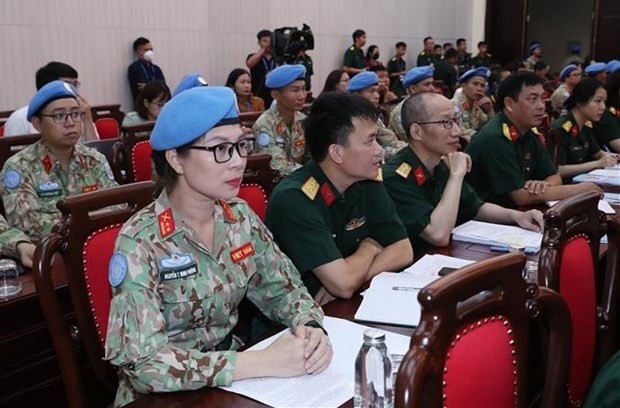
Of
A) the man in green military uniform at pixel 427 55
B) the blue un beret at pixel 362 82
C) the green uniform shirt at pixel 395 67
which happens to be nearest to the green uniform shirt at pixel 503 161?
the blue un beret at pixel 362 82

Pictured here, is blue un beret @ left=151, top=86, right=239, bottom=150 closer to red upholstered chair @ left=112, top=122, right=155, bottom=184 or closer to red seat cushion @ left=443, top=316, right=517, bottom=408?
red seat cushion @ left=443, top=316, right=517, bottom=408

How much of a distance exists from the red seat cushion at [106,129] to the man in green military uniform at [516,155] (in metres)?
2.95

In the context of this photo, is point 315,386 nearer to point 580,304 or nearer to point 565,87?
point 580,304

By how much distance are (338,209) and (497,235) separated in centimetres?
67

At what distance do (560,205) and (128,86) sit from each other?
6428 millimetres

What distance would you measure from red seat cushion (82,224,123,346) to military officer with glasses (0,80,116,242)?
43.2 inches

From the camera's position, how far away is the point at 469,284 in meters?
0.91

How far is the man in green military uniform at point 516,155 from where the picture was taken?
303cm

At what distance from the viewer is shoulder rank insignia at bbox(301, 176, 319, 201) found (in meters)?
2.01

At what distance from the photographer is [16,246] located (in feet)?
7.36

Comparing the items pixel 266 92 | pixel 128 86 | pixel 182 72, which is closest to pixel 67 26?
pixel 128 86

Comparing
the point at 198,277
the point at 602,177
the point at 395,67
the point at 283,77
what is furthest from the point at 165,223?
the point at 395,67

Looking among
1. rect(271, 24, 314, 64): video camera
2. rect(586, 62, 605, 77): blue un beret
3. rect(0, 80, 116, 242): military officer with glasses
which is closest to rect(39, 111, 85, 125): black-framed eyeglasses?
rect(0, 80, 116, 242): military officer with glasses

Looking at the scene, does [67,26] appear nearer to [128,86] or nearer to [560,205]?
[128,86]
